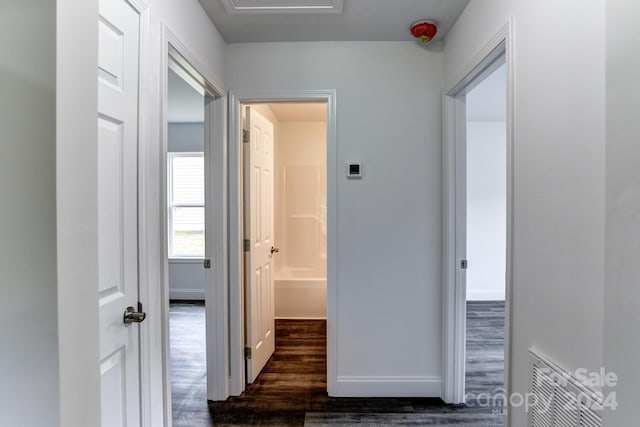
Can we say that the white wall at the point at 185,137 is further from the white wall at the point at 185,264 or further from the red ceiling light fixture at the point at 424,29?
the red ceiling light fixture at the point at 424,29

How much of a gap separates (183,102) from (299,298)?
107 inches

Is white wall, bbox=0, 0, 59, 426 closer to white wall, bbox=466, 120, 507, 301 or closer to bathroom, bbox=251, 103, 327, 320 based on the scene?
bathroom, bbox=251, 103, 327, 320

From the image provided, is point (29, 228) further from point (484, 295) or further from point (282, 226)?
point (484, 295)

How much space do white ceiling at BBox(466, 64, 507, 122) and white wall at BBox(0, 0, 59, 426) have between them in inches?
118

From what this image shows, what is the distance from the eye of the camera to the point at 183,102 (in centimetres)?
374

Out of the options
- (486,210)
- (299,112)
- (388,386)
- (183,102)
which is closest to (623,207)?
(388,386)

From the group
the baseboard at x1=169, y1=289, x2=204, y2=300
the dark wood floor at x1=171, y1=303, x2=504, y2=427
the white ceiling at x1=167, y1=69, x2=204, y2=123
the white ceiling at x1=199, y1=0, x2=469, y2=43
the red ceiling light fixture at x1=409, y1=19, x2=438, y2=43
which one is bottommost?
the dark wood floor at x1=171, y1=303, x2=504, y2=427

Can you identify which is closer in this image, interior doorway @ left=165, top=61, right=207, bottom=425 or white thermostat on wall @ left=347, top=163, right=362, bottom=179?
white thermostat on wall @ left=347, top=163, right=362, bottom=179

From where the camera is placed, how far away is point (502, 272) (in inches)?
177

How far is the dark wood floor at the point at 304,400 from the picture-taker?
2.00 meters

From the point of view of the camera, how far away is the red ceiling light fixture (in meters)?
2.00

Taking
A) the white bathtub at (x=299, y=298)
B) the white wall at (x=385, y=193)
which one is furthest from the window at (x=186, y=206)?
the white wall at (x=385, y=193)

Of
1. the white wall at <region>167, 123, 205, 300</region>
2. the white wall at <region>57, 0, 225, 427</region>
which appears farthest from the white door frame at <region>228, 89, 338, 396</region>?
the white wall at <region>167, 123, 205, 300</region>

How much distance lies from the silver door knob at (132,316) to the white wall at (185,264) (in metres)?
3.64
